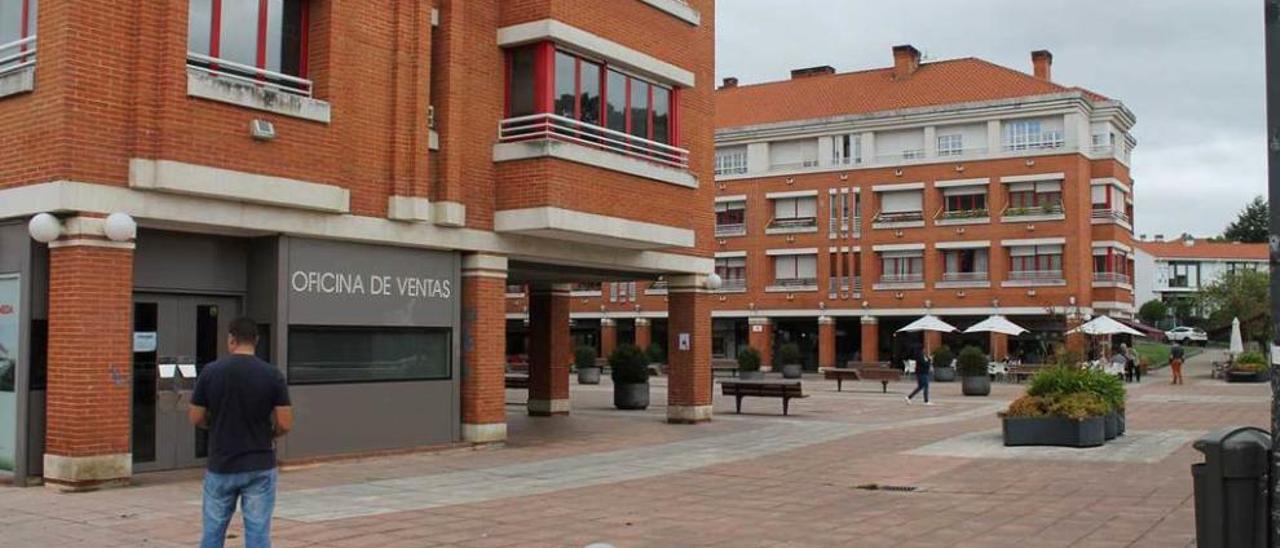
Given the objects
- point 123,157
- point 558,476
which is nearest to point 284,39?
point 123,157

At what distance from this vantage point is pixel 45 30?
1282 centimetres

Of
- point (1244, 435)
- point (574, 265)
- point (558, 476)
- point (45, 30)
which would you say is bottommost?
point (558, 476)

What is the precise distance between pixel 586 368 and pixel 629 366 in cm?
1529

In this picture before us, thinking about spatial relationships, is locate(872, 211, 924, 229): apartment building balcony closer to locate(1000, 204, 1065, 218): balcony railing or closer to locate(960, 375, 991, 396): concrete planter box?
locate(1000, 204, 1065, 218): balcony railing

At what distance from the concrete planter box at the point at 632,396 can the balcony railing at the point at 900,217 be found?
35156 mm

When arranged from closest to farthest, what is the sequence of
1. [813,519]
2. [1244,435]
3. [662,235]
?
1. [1244,435]
2. [813,519]
3. [662,235]

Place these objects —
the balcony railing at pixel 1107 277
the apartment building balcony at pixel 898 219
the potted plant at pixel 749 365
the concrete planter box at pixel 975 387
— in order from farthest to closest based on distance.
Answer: the apartment building balcony at pixel 898 219 → the balcony railing at pixel 1107 277 → the potted plant at pixel 749 365 → the concrete planter box at pixel 975 387

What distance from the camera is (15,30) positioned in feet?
44.8

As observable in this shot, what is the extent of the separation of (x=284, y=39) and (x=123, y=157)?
3.08 m

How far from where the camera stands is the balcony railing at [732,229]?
64312 mm

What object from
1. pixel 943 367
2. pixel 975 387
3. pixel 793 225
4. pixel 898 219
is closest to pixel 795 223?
pixel 793 225

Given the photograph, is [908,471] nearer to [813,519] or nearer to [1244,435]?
[813,519]

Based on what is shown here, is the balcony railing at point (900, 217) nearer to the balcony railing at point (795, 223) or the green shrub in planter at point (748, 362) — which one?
the balcony railing at point (795, 223)

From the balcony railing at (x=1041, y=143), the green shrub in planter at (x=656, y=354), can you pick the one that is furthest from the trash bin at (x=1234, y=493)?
the balcony railing at (x=1041, y=143)
